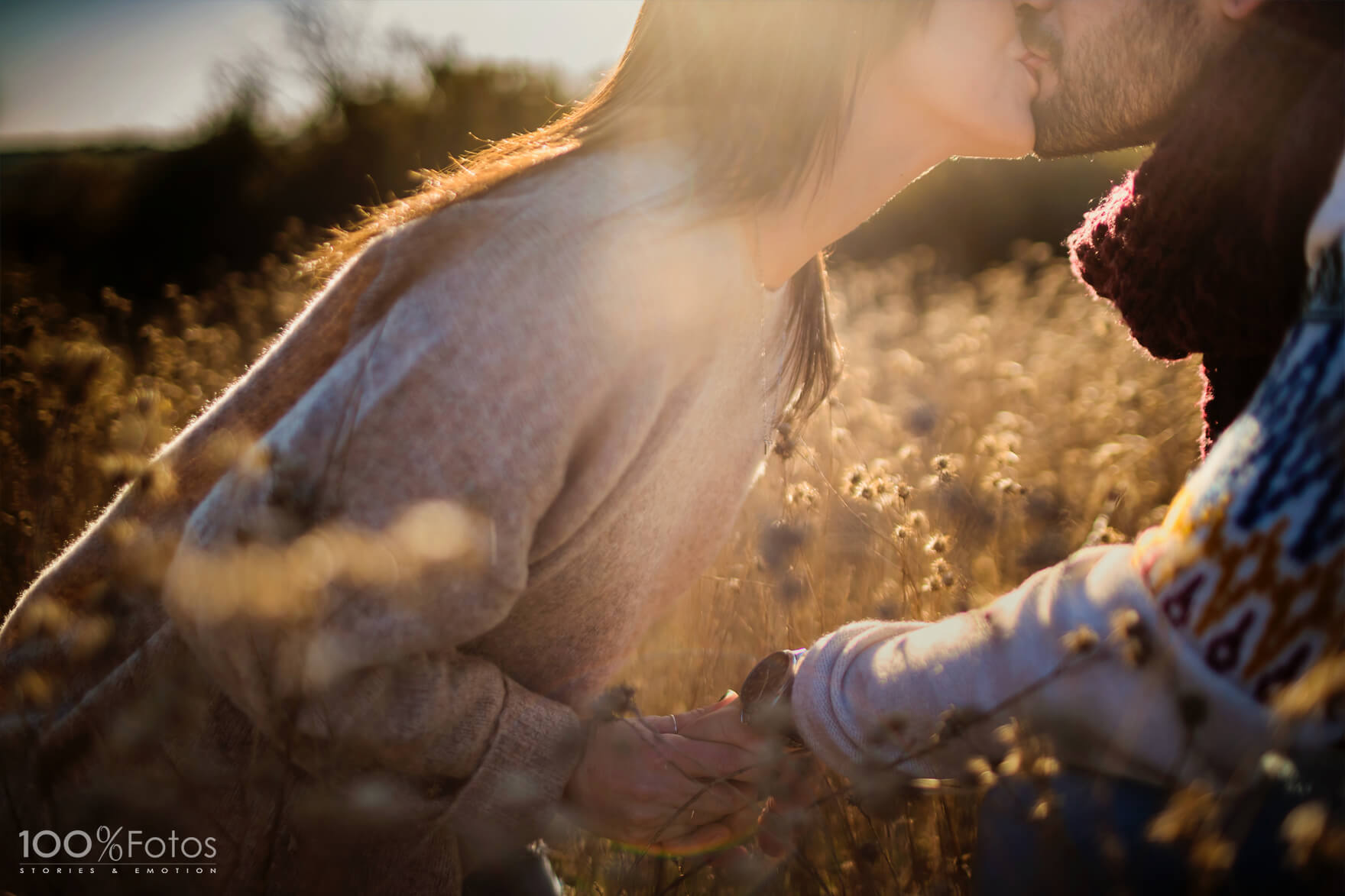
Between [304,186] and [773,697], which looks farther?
[304,186]

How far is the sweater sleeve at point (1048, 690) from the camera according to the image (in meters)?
0.69

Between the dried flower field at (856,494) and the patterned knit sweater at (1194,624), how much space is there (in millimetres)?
174

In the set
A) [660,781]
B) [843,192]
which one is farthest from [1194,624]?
[843,192]

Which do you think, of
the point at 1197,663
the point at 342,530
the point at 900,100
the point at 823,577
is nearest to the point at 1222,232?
the point at 900,100

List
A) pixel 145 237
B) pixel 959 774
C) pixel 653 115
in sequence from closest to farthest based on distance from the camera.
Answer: pixel 959 774
pixel 653 115
pixel 145 237

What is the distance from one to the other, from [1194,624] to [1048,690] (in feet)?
0.57

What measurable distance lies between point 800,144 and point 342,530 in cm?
94

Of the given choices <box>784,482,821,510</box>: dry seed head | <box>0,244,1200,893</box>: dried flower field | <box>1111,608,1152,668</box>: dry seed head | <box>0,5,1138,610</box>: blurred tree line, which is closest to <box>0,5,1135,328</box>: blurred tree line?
<box>0,5,1138,610</box>: blurred tree line

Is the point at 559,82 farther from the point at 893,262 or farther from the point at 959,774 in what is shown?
the point at 959,774

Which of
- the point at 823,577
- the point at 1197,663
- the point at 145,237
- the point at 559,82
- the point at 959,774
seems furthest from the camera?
the point at 559,82

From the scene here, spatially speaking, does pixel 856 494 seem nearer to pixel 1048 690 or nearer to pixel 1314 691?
pixel 1048 690

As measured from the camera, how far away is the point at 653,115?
1.29 metres

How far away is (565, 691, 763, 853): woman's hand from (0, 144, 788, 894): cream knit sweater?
0.16ft

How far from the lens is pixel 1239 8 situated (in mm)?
1246
